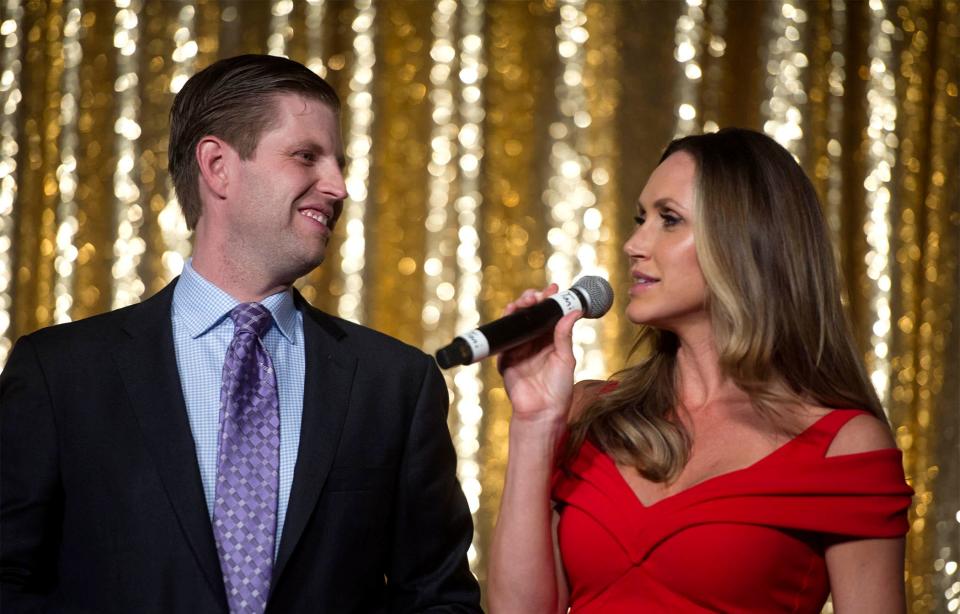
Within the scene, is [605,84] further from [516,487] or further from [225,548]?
[225,548]

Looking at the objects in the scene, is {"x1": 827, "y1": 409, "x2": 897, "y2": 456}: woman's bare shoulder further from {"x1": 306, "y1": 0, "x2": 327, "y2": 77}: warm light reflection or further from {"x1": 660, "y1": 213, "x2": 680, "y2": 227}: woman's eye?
{"x1": 306, "y1": 0, "x2": 327, "y2": 77}: warm light reflection

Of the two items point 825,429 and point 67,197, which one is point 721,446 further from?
point 67,197

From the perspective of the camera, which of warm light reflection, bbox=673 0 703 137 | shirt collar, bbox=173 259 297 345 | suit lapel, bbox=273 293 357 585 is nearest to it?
suit lapel, bbox=273 293 357 585

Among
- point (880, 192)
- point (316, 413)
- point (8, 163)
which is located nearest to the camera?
point (316, 413)

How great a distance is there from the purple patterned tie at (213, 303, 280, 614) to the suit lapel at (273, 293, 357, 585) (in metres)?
0.03

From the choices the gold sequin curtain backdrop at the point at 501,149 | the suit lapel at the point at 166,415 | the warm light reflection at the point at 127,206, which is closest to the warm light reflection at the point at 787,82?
the gold sequin curtain backdrop at the point at 501,149

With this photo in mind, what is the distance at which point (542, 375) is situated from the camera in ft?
5.57

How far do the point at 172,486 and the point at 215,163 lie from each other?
1.59 feet

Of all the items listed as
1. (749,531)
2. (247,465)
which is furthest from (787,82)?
(247,465)

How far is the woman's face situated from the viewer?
5.64ft

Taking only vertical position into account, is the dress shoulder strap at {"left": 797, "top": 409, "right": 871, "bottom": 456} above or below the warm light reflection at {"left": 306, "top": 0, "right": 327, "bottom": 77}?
below

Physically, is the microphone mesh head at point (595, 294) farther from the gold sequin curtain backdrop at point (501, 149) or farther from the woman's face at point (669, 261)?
the gold sequin curtain backdrop at point (501, 149)

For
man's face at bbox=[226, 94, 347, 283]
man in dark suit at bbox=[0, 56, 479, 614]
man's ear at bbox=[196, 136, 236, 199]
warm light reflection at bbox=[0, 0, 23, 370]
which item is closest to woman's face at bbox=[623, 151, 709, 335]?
man in dark suit at bbox=[0, 56, 479, 614]

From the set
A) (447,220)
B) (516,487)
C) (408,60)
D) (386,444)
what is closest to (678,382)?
(516,487)
